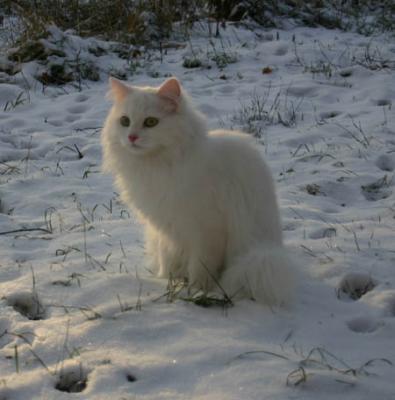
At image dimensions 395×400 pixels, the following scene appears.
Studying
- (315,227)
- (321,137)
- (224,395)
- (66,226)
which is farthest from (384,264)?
(321,137)

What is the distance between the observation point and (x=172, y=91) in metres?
3.02

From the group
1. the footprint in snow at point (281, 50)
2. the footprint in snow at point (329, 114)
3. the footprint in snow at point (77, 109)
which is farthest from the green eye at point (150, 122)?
the footprint in snow at point (281, 50)

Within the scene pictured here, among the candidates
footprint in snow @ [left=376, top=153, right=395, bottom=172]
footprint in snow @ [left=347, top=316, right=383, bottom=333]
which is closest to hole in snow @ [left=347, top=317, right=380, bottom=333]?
footprint in snow @ [left=347, top=316, right=383, bottom=333]

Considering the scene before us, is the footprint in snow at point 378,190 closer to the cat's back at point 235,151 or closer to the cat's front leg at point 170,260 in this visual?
the cat's back at point 235,151

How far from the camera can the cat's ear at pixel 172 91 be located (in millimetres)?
3010

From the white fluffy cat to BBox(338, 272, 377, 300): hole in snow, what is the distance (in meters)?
0.32

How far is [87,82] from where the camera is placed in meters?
6.88

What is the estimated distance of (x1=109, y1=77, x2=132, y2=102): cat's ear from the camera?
315cm

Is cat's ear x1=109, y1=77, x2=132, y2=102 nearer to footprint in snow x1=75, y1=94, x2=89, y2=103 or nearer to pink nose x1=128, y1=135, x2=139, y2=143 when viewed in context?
pink nose x1=128, y1=135, x2=139, y2=143

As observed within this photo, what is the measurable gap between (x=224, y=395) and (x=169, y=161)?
4.32ft

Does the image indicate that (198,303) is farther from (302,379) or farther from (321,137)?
(321,137)

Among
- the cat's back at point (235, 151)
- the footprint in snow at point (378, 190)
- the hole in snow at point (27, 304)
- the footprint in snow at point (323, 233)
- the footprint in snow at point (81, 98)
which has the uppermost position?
the cat's back at point (235, 151)

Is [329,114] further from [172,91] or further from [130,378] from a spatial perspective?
[130,378]

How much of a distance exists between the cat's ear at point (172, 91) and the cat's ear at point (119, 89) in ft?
0.73
